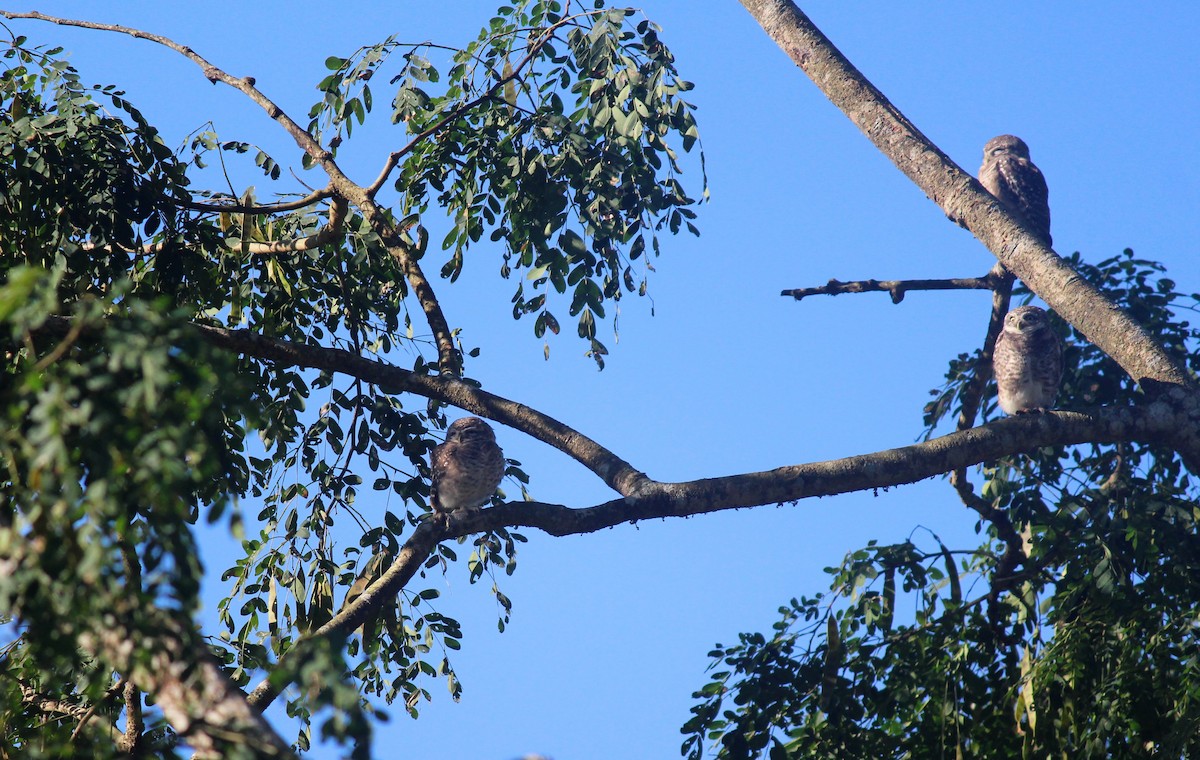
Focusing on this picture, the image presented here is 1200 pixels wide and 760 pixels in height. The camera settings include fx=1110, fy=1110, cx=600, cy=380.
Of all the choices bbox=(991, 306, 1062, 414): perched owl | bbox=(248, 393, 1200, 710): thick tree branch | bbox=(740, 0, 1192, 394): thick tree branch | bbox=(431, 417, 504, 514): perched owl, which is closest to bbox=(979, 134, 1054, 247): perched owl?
bbox=(991, 306, 1062, 414): perched owl

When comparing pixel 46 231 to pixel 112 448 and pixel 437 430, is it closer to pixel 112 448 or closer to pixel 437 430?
pixel 437 430

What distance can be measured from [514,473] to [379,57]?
198 centimetres

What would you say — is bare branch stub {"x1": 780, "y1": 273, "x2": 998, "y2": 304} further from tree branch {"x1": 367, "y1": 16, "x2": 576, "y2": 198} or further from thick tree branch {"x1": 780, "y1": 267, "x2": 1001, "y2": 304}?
tree branch {"x1": 367, "y1": 16, "x2": 576, "y2": 198}

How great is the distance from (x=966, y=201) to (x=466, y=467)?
2.92 meters

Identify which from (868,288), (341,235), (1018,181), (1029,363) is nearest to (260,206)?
(341,235)

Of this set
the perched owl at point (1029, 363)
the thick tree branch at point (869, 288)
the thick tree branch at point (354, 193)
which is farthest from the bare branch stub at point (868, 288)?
the thick tree branch at point (354, 193)

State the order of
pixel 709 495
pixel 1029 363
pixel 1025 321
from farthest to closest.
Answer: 1. pixel 1025 321
2. pixel 1029 363
3. pixel 709 495

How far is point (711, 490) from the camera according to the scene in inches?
159

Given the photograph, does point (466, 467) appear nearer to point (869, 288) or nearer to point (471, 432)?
point (471, 432)

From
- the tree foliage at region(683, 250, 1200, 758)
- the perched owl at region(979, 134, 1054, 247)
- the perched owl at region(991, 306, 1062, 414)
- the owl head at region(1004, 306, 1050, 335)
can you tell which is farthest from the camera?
the perched owl at region(979, 134, 1054, 247)

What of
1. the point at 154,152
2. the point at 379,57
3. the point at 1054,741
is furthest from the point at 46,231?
the point at 1054,741

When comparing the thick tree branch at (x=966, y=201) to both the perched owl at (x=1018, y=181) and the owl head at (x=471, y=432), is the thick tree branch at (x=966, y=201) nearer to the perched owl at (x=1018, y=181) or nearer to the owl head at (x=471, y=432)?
the owl head at (x=471, y=432)

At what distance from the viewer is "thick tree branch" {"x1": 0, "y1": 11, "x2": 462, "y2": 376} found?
4.41 meters

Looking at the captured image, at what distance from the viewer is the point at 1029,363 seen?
587 centimetres
